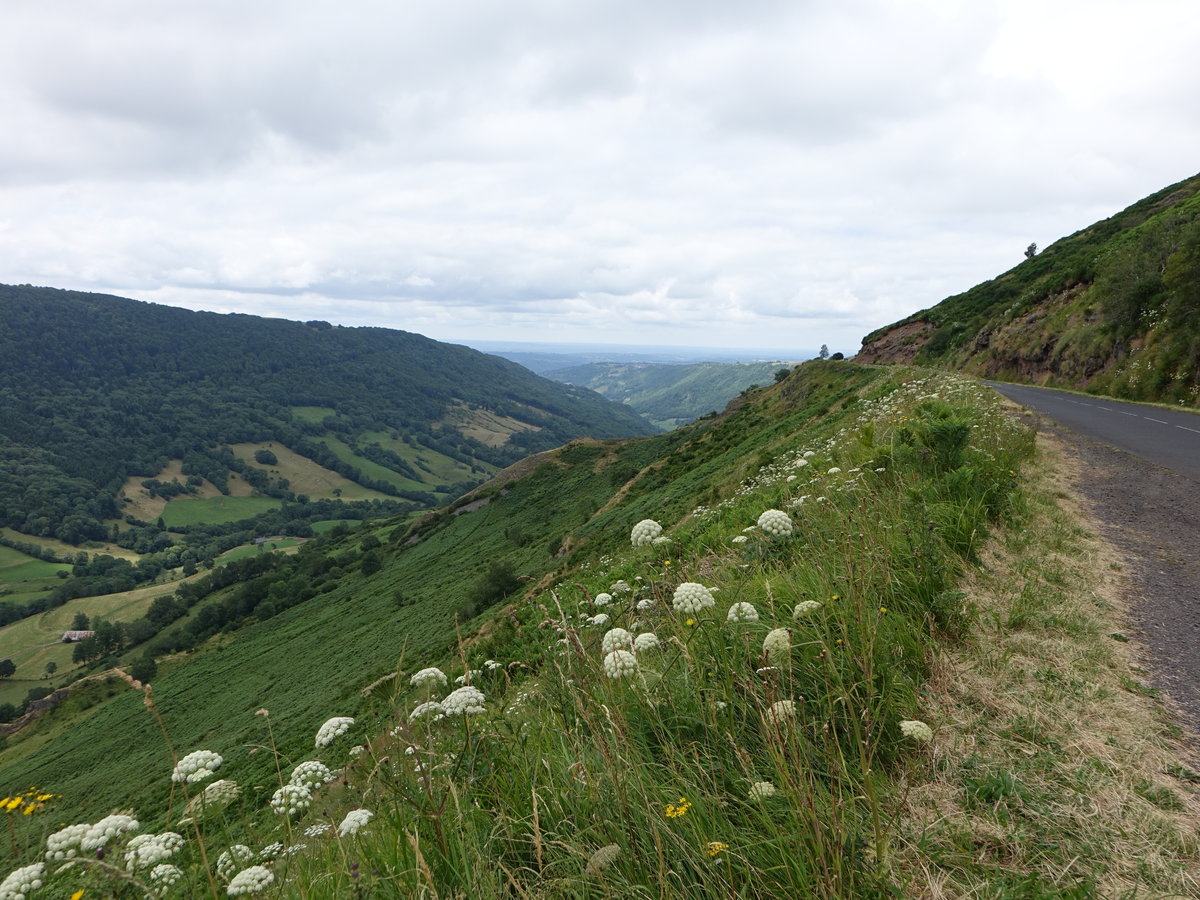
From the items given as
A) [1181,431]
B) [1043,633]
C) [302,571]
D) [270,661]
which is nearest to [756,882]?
[1043,633]

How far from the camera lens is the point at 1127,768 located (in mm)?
2891

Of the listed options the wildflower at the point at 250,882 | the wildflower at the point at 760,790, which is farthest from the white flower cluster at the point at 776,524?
the wildflower at the point at 250,882

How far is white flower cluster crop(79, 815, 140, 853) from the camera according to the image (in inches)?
121

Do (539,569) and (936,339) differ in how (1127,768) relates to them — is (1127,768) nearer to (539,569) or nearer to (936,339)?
(539,569)

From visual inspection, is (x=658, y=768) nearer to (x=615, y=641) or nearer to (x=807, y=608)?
(x=615, y=641)

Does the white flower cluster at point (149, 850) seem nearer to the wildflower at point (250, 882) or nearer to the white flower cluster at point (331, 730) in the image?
the wildflower at point (250, 882)

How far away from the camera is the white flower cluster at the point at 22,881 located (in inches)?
113

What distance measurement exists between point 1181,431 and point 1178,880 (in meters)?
20.5

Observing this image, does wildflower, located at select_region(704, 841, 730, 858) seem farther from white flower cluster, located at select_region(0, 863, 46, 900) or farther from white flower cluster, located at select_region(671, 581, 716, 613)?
white flower cluster, located at select_region(0, 863, 46, 900)

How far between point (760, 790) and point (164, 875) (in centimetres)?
330

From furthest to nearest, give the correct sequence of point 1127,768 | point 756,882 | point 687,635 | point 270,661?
1. point 270,661
2. point 687,635
3. point 1127,768
4. point 756,882

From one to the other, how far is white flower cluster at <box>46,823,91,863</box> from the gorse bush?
8cm

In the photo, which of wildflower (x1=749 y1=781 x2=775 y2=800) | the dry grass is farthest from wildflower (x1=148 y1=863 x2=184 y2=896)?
the dry grass

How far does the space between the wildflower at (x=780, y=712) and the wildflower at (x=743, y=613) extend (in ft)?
2.39
